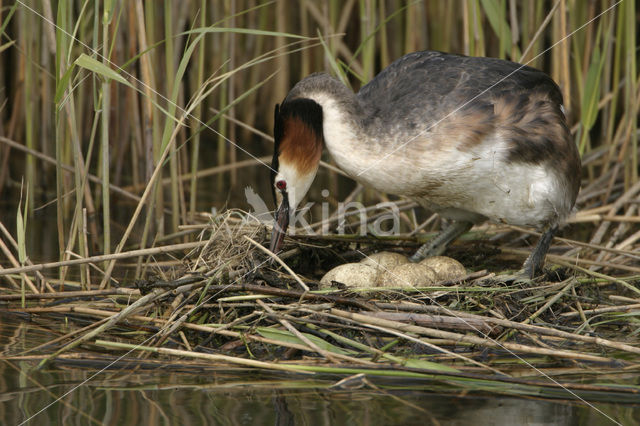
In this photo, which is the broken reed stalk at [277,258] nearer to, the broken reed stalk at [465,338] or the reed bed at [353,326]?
the reed bed at [353,326]

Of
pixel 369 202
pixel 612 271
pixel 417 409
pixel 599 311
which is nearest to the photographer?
pixel 417 409

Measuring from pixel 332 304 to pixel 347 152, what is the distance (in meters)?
0.86

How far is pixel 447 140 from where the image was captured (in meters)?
4.06

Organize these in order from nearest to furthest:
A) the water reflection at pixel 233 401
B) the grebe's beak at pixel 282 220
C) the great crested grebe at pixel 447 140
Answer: the water reflection at pixel 233 401, the great crested grebe at pixel 447 140, the grebe's beak at pixel 282 220

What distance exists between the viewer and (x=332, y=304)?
3664mm

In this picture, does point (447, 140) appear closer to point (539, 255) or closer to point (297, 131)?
point (297, 131)

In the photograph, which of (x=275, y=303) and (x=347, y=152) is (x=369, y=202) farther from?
(x=275, y=303)

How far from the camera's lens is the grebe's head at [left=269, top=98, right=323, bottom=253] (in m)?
4.32

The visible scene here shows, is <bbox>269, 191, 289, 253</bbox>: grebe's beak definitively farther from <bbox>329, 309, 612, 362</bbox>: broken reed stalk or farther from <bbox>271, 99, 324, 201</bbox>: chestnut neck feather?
<bbox>329, 309, 612, 362</bbox>: broken reed stalk

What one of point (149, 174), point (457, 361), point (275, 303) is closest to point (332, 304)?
point (275, 303)

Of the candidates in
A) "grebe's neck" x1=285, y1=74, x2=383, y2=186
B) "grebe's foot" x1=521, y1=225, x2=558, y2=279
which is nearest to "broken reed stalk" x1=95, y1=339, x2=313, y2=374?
"grebe's neck" x1=285, y1=74, x2=383, y2=186

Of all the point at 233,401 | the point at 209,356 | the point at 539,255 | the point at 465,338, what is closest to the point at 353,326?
the point at 465,338

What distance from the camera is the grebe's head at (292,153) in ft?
14.2

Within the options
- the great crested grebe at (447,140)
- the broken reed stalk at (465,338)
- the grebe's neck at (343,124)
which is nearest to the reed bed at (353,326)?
the broken reed stalk at (465,338)
